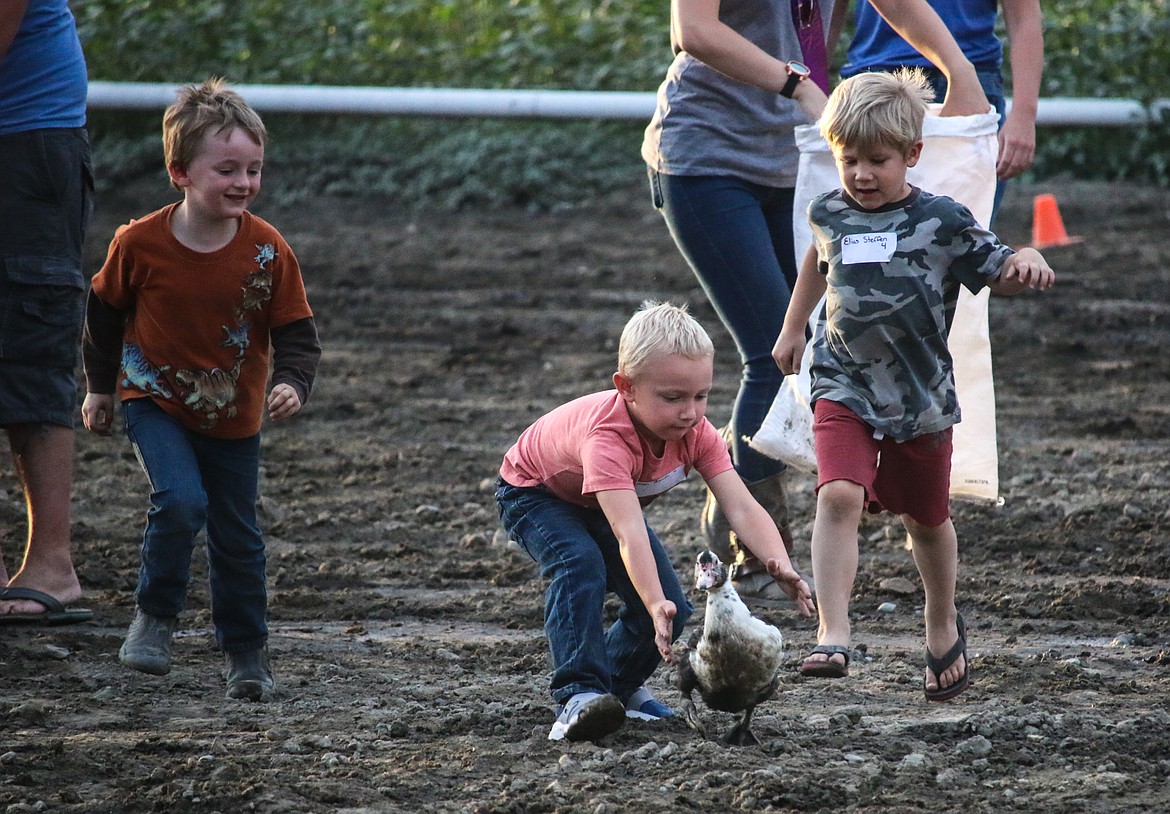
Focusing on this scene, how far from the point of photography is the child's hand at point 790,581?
3.39 m

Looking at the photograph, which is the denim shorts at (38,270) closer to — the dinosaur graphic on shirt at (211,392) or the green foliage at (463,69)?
the dinosaur graphic on shirt at (211,392)

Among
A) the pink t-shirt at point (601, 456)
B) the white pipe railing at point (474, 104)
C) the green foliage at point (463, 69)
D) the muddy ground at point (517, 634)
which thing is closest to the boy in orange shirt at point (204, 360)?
the muddy ground at point (517, 634)

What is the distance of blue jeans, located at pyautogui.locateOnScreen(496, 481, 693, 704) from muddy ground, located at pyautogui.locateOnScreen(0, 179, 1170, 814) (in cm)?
18

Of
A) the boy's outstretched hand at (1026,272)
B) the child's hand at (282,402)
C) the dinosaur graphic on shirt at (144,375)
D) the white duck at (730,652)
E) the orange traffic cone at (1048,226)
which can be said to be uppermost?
the boy's outstretched hand at (1026,272)

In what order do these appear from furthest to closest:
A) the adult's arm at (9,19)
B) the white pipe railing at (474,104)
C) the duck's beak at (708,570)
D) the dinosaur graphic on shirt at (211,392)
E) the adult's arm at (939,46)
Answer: the white pipe railing at (474,104) → the adult's arm at (9,19) → the adult's arm at (939,46) → the dinosaur graphic on shirt at (211,392) → the duck's beak at (708,570)

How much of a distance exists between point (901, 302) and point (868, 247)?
0.51ft

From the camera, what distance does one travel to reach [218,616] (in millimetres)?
4238

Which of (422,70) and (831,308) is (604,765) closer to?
(831,308)

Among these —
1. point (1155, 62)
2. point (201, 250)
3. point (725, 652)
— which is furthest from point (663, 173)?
point (1155, 62)

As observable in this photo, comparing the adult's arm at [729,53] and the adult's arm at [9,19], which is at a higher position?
the adult's arm at [9,19]

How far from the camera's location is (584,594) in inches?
144

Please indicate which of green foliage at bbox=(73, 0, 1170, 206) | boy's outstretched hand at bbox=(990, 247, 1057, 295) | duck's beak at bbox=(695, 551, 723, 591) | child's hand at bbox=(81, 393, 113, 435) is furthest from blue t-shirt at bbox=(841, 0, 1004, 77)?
green foliage at bbox=(73, 0, 1170, 206)

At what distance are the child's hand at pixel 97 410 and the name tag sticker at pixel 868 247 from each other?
193cm

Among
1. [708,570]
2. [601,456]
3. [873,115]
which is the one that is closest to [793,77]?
[873,115]
